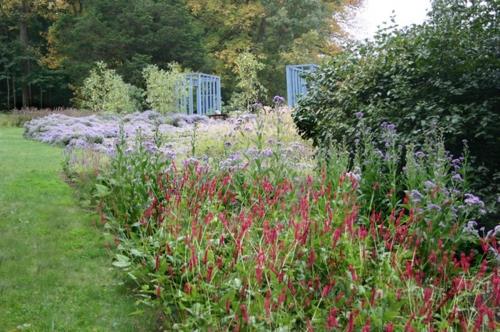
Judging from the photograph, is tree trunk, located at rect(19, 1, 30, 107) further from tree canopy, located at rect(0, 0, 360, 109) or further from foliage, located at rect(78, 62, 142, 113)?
foliage, located at rect(78, 62, 142, 113)

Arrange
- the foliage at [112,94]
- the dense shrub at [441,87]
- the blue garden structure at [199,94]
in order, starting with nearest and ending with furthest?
1. the dense shrub at [441,87]
2. the foliage at [112,94]
3. the blue garden structure at [199,94]

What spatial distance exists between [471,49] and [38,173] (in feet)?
17.8

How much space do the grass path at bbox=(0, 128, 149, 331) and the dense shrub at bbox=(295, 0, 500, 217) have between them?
7.62 ft

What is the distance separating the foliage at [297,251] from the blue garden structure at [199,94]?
43.5 ft

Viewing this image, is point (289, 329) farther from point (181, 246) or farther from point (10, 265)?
point (10, 265)

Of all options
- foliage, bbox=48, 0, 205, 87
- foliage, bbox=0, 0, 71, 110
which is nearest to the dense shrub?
foliage, bbox=48, 0, 205, 87

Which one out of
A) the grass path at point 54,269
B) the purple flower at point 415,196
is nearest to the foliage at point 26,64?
the grass path at point 54,269

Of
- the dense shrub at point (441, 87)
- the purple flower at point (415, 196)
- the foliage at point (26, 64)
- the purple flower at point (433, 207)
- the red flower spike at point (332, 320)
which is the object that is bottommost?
the red flower spike at point (332, 320)

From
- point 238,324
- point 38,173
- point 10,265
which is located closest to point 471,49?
point 238,324

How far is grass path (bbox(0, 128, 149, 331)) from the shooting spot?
305cm

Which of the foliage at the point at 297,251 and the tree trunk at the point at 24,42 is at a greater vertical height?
the tree trunk at the point at 24,42

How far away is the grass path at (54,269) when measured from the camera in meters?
3.05

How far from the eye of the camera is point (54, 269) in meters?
3.81

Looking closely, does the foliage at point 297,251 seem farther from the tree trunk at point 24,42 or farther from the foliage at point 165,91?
the tree trunk at point 24,42
